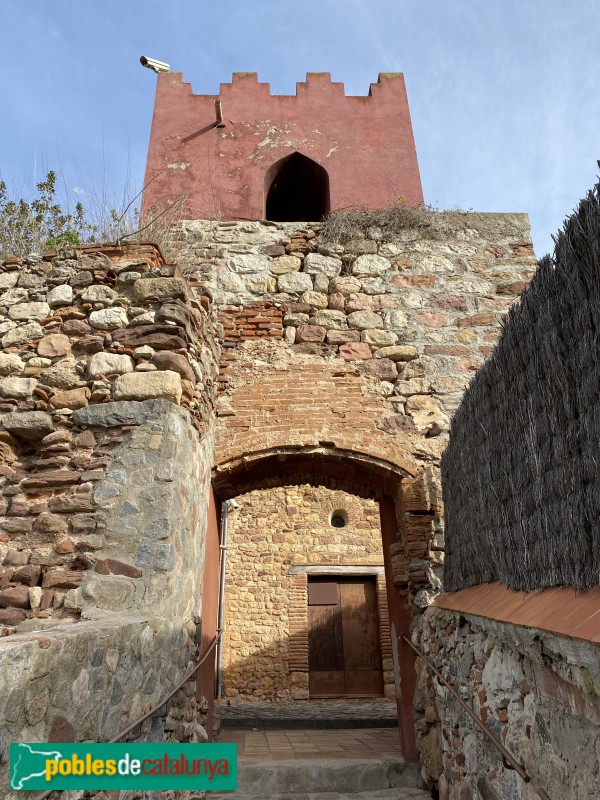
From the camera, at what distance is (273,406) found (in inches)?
174

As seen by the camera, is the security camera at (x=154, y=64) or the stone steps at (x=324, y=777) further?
the security camera at (x=154, y=64)

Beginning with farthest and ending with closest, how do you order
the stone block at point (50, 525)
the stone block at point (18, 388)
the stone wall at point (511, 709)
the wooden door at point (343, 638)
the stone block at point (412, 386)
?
the wooden door at point (343, 638), the stone block at point (412, 386), the stone block at point (18, 388), the stone block at point (50, 525), the stone wall at point (511, 709)

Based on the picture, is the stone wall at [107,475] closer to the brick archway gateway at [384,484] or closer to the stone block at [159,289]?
the stone block at [159,289]

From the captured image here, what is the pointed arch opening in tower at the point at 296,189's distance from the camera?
6.22 m

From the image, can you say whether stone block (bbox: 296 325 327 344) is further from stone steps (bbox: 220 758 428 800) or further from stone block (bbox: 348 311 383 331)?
stone steps (bbox: 220 758 428 800)

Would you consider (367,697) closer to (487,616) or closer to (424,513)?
(424,513)

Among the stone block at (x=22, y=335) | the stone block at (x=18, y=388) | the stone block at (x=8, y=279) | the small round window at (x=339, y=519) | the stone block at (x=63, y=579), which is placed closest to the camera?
the stone block at (x=63, y=579)

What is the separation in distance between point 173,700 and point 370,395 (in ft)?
8.25

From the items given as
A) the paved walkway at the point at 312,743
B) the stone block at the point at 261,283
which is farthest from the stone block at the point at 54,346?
the paved walkway at the point at 312,743

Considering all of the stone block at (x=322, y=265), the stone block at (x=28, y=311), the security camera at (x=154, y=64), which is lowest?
the stone block at (x=28, y=311)

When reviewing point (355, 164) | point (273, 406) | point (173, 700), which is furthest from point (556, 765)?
point (355, 164)

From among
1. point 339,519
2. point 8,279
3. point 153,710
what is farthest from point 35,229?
point 339,519

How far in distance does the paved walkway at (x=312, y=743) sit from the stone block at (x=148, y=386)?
9.23 ft

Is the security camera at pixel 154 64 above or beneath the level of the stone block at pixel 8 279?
above
